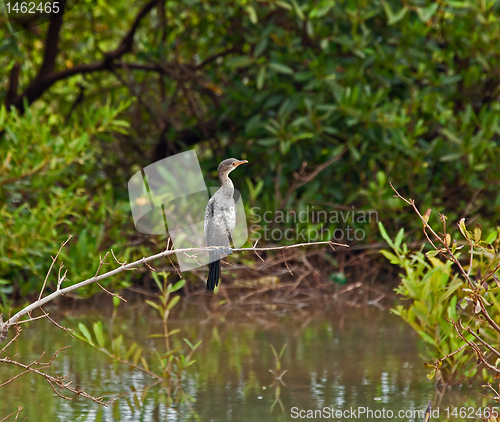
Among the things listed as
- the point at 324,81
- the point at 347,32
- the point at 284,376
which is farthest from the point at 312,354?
the point at 347,32

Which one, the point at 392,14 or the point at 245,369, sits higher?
the point at 392,14

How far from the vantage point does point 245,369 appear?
14.7 feet

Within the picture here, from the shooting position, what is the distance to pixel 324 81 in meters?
6.65

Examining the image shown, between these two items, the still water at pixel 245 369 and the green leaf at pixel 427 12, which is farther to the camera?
the green leaf at pixel 427 12

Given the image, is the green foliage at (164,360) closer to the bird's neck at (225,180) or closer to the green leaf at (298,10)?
the bird's neck at (225,180)

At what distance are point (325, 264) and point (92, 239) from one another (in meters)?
2.36

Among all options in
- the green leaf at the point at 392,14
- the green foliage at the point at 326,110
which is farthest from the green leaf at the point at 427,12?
the green leaf at the point at 392,14

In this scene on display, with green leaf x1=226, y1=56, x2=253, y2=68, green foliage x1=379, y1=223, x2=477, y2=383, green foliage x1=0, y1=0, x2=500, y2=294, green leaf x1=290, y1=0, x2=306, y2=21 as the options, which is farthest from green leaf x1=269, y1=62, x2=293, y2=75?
green foliage x1=379, y1=223, x2=477, y2=383

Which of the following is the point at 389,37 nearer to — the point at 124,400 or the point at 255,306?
the point at 255,306

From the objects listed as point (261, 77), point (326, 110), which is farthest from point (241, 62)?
point (326, 110)

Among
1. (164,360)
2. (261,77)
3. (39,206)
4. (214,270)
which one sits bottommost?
(164,360)

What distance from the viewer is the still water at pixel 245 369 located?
12.3 feet

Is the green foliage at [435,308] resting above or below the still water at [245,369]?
above

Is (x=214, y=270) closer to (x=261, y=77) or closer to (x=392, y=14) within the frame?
(x=261, y=77)
